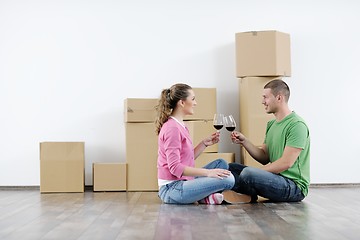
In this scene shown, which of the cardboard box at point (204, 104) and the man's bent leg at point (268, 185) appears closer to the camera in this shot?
the man's bent leg at point (268, 185)

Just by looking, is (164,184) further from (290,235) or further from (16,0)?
(16,0)

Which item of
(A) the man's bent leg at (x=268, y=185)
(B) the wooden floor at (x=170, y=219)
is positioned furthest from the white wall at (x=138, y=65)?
(A) the man's bent leg at (x=268, y=185)

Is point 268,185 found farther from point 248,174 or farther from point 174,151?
point 174,151

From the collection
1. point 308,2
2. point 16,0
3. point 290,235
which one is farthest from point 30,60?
point 290,235

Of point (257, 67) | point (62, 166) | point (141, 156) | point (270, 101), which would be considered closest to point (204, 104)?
point (257, 67)

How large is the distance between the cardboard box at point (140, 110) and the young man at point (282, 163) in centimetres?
118

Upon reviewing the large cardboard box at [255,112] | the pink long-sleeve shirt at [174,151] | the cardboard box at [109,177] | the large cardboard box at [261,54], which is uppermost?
the large cardboard box at [261,54]

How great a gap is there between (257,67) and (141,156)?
1278 millimetres

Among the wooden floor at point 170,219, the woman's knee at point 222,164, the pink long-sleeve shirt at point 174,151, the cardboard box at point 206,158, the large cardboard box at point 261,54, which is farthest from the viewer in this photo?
the cardboard box at point 206,158

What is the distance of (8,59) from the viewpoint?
5.57m

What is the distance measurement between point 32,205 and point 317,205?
6.54 feet

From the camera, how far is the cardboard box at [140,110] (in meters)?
5.18

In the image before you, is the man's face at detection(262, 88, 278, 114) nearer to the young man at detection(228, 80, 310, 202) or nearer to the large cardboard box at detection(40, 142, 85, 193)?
the young man at detection(228, 80, 310, 202)

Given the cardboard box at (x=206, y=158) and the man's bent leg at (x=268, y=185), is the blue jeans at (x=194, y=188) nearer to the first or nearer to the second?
the man's bent leg at (x=268, y=185)
